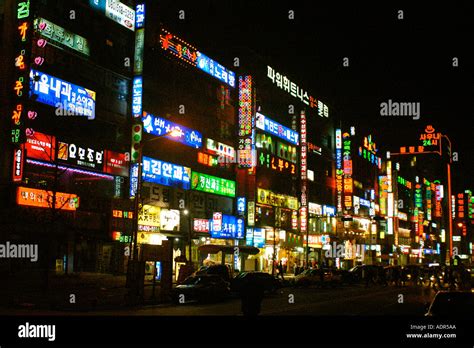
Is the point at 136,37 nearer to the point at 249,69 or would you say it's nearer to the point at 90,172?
the point at 90,172

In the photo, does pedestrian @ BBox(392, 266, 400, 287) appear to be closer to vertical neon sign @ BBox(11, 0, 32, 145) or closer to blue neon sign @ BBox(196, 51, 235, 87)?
blue neon sign @ BBox(196, 51, 235, 87)

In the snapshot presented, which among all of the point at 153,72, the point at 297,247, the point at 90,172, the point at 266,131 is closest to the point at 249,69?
the point at 266,131

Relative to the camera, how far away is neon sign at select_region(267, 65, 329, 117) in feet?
216

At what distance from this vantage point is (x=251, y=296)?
13586 millimetres

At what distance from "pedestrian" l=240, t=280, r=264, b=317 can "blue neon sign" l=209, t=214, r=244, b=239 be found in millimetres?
36868

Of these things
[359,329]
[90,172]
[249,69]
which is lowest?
[359,329]

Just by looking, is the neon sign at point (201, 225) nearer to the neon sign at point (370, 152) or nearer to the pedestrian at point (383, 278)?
the pedestrian at point (383, 278)

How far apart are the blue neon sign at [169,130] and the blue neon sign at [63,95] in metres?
5.57

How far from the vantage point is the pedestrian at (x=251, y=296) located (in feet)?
44.4

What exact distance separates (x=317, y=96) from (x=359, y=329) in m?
69.4

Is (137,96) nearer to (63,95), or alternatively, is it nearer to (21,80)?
(63,95)

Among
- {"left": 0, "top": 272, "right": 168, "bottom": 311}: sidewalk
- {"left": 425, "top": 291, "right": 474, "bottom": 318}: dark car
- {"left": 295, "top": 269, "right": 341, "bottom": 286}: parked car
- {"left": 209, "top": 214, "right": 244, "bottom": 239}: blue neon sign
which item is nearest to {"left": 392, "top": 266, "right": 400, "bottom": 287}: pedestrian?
{"left": 295, "top": 269, "right": 341, "bottom": 286}: parked car

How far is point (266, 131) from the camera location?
61.0m

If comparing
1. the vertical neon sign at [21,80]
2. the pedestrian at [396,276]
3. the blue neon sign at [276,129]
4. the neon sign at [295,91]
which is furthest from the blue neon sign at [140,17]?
the pedestrian at [396,276]
